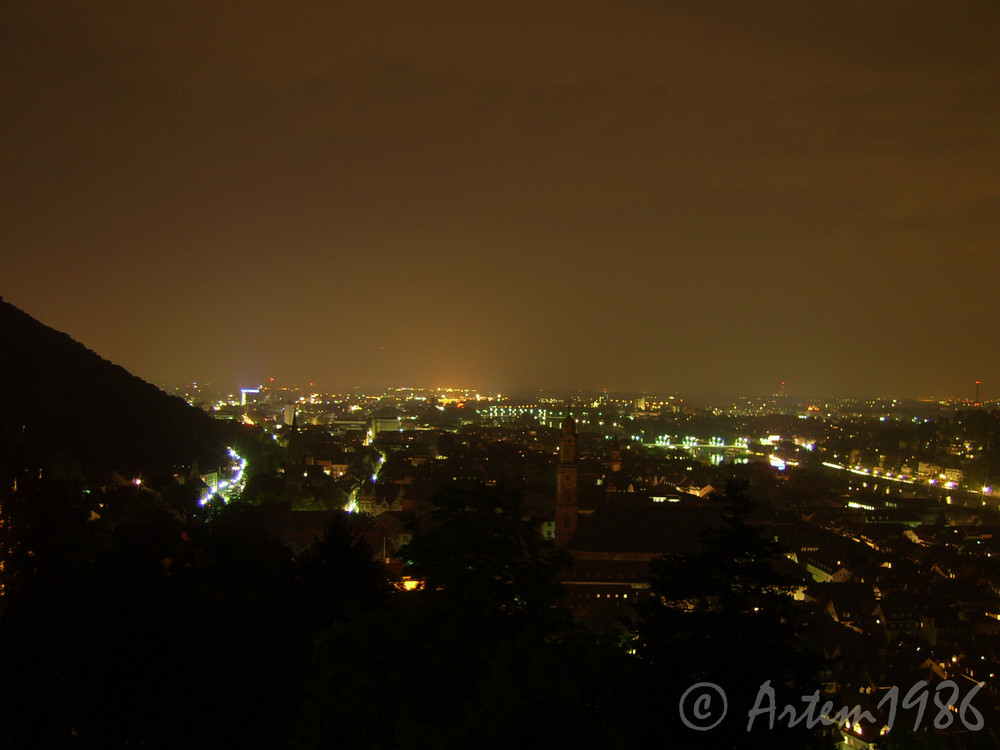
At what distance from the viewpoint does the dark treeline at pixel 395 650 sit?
14.4ft

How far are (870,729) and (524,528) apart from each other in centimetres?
1037

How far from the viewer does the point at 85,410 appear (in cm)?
3362

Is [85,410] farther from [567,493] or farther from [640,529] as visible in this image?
[640,529]

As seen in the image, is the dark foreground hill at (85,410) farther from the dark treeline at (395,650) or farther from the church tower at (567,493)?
the dark treeline at (395,650)

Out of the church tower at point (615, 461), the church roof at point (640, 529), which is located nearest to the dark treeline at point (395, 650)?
the church roof at point (640, 529)

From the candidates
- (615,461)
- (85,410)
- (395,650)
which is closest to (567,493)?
(395,650)

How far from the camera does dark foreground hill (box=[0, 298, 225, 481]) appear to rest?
96.2ft

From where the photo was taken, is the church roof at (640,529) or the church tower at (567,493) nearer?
the church roof at (640,529)

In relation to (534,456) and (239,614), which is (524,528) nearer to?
(239,614)

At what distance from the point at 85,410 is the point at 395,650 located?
33.4m

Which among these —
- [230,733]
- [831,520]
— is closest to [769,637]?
[230,733]

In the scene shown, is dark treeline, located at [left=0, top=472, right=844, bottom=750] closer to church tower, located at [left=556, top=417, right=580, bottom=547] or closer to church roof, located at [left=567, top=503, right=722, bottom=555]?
church roof, located at [left=567, top=503, right=722, bottom=555]

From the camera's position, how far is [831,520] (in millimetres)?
35344

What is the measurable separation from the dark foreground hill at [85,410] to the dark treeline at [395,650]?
1650 cm
